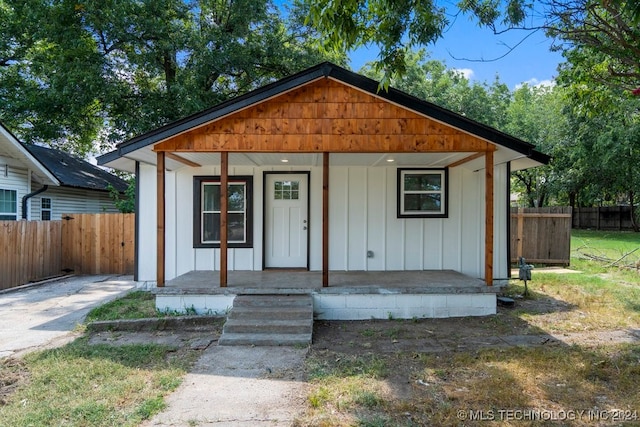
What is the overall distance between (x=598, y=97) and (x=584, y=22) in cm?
182

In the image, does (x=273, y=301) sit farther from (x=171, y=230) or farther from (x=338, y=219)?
(x=171, y=230)

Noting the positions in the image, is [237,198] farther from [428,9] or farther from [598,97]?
[598,97]

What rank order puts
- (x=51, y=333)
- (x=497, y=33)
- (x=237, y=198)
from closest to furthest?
(x=51, y=333) < (x=497, y=33) < (x=237, y=198)

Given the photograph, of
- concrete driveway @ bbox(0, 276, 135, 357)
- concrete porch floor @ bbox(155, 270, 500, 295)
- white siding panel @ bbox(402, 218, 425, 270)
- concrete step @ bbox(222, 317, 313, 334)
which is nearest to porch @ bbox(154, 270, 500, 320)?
concrete porch floor @ bbox(155, 270, 500, 295)

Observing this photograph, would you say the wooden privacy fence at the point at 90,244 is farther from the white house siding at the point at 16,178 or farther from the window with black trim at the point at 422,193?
the window with black trim at the point at 422,193

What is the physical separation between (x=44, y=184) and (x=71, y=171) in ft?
8.47

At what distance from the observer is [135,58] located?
11.8 m

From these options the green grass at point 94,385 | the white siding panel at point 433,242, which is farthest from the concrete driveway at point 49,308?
the white siding panel at point 433,242

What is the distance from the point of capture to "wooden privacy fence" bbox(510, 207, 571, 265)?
1048 cm

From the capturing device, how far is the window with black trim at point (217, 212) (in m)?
7.62

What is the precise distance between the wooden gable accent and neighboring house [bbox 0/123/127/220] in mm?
6818

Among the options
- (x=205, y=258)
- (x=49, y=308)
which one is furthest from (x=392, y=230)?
(x=49, y=308)

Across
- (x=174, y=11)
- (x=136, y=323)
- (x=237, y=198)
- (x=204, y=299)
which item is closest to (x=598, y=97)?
(x=237, y=198)

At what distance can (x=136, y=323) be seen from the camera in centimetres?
532
